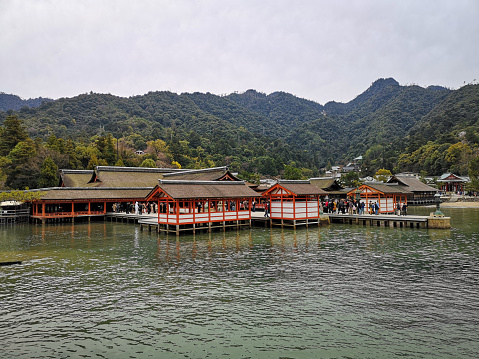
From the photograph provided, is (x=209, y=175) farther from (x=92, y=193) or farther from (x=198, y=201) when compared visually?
(x=198, y=201)

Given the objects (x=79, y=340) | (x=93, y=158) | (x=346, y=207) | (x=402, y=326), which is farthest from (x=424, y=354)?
(x=93, y=158)

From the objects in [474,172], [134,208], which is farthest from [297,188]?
[474,172]

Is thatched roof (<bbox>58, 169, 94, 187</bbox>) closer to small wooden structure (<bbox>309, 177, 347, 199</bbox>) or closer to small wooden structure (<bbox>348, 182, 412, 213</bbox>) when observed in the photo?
small wooden structure (<bbox>309, 177, 347, 199</bbox>)

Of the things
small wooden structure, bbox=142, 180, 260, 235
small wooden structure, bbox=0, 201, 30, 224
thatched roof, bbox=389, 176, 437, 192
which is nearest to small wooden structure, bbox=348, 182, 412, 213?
small wooden structure, bbox=142, 180, 260, 235

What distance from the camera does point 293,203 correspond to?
3198 cm

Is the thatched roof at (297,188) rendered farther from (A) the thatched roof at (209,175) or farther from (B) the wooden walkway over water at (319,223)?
(A) the thatched roof at (209,175)

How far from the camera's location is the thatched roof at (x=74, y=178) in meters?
46.4

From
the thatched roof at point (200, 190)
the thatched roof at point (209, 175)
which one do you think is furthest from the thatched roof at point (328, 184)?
the thatched roof at point (200, 190)

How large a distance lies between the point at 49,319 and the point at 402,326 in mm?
→ 10185

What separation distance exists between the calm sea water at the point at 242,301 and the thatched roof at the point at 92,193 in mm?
15891

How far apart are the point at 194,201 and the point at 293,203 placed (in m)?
8.82

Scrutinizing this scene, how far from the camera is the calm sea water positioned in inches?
366

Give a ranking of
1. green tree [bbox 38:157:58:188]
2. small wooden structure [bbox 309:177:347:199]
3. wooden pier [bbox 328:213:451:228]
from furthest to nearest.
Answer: small wooden structure [bbox 309:177:347:199] → green tree [bbox 38:157:58:188] → wooden pier [bbox 328:213:451:228]

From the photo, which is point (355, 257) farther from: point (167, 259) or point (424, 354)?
point (424, 354)
